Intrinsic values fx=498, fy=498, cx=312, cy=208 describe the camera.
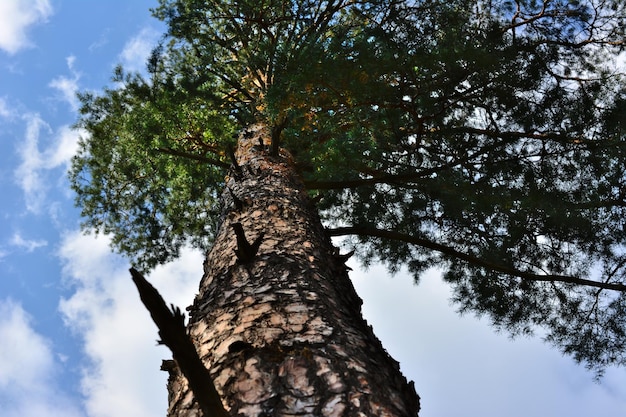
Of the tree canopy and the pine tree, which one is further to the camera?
the tree canopy

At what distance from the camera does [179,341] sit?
3.46 feet

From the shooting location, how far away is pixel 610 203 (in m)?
4.82

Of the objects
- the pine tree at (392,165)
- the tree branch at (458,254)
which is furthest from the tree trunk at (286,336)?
the tree branch at (458,254)

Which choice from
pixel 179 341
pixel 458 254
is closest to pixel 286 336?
pixel 179 341

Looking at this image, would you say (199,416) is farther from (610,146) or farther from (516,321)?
(516,321)

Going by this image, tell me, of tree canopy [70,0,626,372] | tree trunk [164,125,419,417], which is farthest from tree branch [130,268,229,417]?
tree canopy [70,0,626,372]

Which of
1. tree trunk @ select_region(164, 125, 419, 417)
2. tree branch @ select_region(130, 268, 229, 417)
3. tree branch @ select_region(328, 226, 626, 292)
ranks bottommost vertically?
tree branch @ select_region(130, 268, 229, 417)

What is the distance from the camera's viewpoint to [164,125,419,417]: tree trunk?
1.50 m

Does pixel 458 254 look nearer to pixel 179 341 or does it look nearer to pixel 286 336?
pixel 286 336

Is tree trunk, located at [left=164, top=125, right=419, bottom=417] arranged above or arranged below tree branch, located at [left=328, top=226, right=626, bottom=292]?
below

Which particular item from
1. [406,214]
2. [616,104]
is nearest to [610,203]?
[616,104]

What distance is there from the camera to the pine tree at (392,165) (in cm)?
214

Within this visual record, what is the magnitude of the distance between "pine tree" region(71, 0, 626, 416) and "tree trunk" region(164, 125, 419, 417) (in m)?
0.01

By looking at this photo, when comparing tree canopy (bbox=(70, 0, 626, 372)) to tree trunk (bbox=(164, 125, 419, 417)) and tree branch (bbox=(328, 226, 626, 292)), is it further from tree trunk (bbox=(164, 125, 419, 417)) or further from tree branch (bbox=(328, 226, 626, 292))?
tree trunk (bbox=(164, 125, 419, 417))
